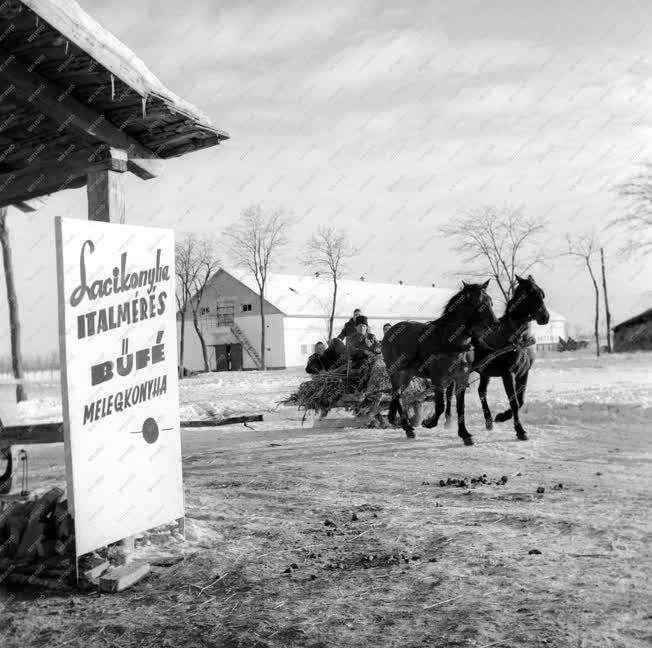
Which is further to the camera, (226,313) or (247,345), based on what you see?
(226,313)

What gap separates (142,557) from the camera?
4957 millimetres

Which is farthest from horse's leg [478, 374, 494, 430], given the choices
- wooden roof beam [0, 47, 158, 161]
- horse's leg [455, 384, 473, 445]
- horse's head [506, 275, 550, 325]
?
wooden roof beam [0, 47, 158, 161]

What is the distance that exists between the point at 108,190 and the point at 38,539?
263cm

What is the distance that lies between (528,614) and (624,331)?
54.3 metres

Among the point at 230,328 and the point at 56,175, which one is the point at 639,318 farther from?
the point at 56,175

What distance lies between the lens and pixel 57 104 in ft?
16.8

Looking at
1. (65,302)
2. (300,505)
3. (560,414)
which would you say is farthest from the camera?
(560,414)

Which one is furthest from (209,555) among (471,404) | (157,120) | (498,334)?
(471,404)

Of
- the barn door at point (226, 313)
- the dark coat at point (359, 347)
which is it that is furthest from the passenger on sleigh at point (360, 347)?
the barn door at point (226, 313)

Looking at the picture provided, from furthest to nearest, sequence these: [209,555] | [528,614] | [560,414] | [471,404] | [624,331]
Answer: [624,331] < [471,404] < [560,414] < [209,555] < [528,614]

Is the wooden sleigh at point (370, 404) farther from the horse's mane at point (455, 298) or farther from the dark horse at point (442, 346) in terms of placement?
the horse's mane at point (455, 298)

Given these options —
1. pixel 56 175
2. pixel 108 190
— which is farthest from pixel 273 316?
pixel 108 190

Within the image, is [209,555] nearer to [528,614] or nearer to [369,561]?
[369,561]

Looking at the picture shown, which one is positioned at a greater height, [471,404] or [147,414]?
[147,414]
